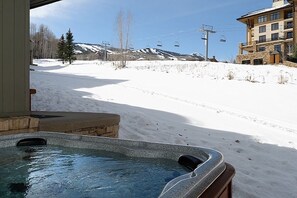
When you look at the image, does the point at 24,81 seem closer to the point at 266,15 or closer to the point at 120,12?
the point at 120,12

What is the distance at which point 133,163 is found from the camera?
2557mm

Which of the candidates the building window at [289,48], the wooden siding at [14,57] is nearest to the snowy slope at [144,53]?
the building window at [289,48]

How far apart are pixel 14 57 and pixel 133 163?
1.82 m

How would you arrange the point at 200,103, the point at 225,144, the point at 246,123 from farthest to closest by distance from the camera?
the point at 200,103 → the point at 246,123 → the point at 225,144

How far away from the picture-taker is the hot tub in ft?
5.64

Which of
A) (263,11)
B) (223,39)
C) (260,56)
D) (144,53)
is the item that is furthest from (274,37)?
(144,53)

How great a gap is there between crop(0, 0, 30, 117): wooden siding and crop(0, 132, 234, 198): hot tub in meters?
0.48

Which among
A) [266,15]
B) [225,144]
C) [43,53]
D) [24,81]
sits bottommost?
[225,144]

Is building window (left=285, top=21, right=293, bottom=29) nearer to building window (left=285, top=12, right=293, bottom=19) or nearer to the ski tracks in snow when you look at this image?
building window (left=285, top=12, right=293, bottom=19)

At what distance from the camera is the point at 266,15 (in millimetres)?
38344

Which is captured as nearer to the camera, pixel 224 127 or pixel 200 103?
pixel 224 127

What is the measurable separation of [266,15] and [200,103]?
33.9 meters

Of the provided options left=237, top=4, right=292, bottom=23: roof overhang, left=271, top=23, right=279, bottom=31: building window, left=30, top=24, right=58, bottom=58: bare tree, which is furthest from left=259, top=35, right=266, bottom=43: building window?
left=30, top=24, right=58, bottom=58: bare tree

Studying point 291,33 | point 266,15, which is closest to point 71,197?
point 291,33
